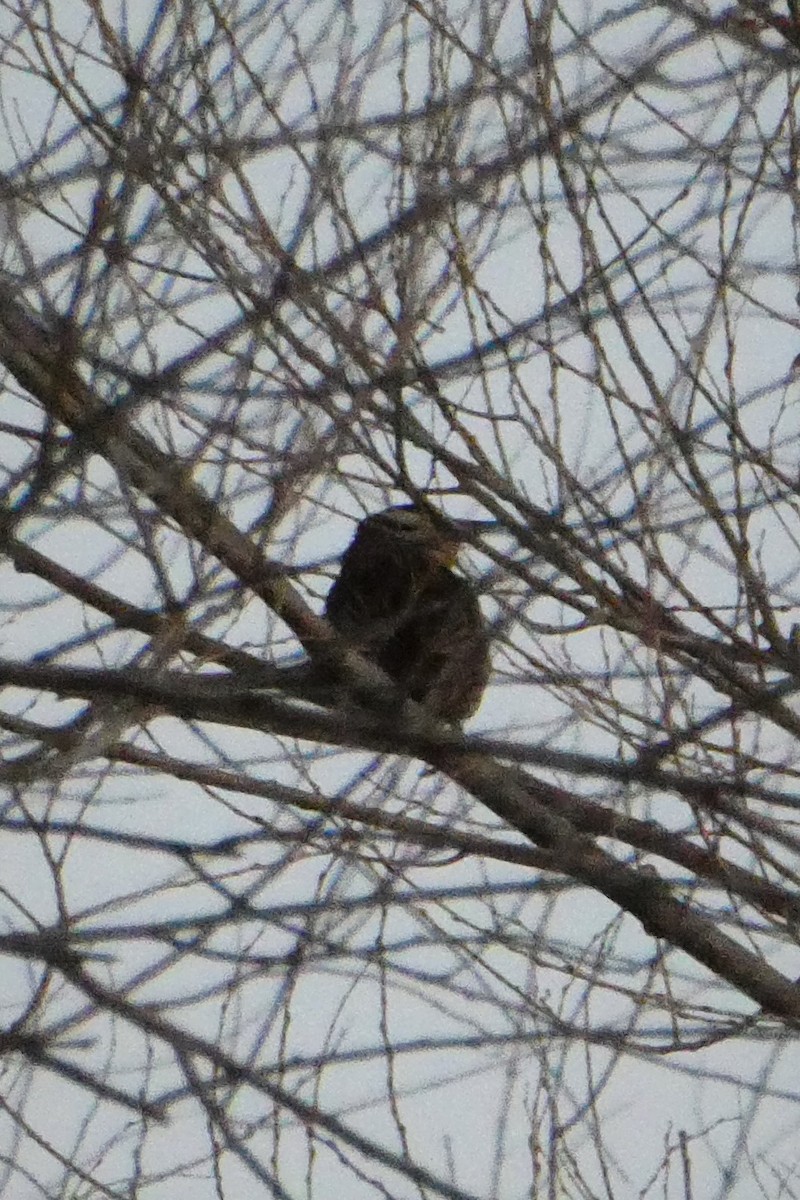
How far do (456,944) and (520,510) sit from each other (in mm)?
869

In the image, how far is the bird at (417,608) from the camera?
276 centimetres

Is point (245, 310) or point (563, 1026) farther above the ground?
point (245, 310)

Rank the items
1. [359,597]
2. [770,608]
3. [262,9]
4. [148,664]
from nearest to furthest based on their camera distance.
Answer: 1. [770,608]
2. [148,664]
3. [262,9]
4. [359,597]

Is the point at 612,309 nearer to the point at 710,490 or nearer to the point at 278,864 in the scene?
the point at 710,490

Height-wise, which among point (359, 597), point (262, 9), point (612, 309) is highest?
point (262, 9)

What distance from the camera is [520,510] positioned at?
2.58 m

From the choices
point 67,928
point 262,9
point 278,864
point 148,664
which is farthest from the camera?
point 262,9

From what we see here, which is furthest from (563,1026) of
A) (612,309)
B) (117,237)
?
(117,237)

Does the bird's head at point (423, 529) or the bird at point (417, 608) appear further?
the bird at point (417, 608)

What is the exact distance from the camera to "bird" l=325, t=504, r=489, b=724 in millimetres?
2762

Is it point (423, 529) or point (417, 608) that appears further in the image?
point (417, 608)

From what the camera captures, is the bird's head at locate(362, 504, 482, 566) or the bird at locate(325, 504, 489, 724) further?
the bird at locate(325, 504, 489, 724)

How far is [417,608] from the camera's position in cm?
306

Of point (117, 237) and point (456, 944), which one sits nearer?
point (117, 237)
